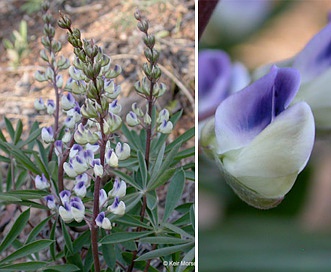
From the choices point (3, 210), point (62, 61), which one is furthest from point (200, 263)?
point (3, 210)

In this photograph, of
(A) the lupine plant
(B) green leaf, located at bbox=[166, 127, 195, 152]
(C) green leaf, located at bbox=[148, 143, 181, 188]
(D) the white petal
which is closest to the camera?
(D) the white petal

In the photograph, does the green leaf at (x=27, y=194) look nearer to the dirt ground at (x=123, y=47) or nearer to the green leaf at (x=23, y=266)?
the green leaf at (x=23, y=266)

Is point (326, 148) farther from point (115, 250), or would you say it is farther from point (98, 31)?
point (98, 31)

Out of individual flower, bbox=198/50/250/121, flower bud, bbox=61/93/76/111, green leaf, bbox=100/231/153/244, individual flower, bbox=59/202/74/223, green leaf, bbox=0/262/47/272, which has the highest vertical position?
individual flower, bbox=198/50/250/121

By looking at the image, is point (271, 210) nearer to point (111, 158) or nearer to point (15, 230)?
point (111, 158)

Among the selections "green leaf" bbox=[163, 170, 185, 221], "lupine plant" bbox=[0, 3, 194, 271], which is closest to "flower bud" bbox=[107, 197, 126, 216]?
"lupine plant" bbox=[0, 3, 194, 271]

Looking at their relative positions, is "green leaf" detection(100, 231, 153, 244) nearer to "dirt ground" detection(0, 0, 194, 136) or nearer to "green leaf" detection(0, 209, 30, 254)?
"green leaf" detection(0, 209, 30, 254)

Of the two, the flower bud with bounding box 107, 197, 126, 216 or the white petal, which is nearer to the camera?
the white petal
